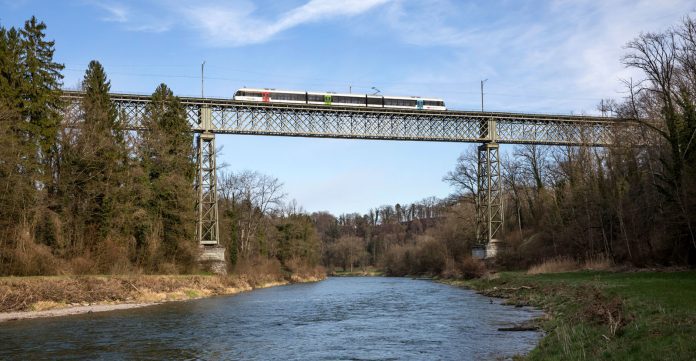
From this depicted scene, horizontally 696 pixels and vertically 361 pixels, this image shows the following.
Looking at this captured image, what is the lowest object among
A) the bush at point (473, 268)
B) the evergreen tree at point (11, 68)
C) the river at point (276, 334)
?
the bush at point (473, 268)

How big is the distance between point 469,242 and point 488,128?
17.3 metres

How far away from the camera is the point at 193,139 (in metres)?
49.3

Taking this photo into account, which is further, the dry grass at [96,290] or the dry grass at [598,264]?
the dry grass at [598,264]

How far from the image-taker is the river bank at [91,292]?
25938 mm

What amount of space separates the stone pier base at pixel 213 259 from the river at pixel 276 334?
59.1 feet

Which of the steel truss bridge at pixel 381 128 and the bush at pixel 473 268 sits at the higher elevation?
the steel truss bridge at pixel 381 128

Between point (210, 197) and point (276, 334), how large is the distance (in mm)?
30740

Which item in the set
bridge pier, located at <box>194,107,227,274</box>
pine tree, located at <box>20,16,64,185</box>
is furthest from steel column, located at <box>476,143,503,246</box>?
pine tree, located at <box>20,16,64,185</box>

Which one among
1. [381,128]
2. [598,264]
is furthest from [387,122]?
[598,264]

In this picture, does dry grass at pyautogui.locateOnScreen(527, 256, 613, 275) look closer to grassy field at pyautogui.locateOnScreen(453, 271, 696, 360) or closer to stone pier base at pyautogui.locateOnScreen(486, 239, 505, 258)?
stone pier base at pyautogui.locateOnScreen(486, 239, 505, 258)

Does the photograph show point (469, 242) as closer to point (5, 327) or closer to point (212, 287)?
point (212, 287)

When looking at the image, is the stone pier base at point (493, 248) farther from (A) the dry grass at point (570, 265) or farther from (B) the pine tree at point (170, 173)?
(B) the pine tree at point (170, 173)

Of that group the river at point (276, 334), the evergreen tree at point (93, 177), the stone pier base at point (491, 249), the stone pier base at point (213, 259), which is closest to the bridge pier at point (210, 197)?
the stone pier base at point (213, 259)

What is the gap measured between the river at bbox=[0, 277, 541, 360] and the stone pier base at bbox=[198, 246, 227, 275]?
710 inches
